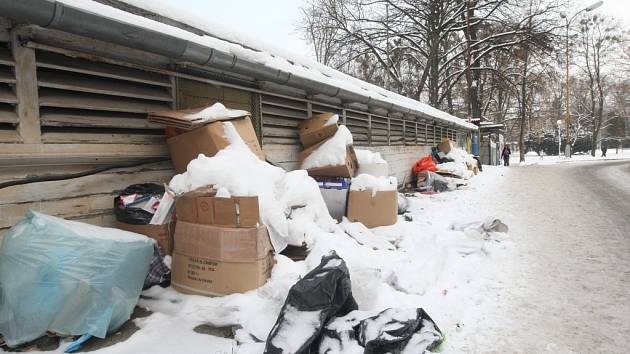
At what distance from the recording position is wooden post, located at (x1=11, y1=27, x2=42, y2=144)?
109 inches

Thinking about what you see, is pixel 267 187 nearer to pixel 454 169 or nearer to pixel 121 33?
pixel 121 33

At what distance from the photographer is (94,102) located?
3256 mm

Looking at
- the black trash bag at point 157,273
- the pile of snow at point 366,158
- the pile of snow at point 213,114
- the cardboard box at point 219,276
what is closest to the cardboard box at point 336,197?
the pile of snow at point 366,158

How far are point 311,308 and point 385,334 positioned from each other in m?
0.45

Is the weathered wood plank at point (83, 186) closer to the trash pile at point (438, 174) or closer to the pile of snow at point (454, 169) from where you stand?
the trash pile at point (438, 174)

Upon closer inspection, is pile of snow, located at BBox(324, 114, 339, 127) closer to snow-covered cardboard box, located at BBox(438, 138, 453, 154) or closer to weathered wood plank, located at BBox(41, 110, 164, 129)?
weathered wood plank, located at BBox(41, 110, 164, 129)

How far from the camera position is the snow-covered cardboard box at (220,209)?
286 centimetres

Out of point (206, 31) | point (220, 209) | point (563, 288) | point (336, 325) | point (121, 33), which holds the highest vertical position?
point (206, 31)

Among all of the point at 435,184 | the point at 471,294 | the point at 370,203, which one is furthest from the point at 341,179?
the point at 435,184

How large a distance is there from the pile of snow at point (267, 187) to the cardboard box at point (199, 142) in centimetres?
10

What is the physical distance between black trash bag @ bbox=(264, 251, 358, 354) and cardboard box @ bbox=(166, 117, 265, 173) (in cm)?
159

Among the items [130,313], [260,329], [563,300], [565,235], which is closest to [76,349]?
[130,313]

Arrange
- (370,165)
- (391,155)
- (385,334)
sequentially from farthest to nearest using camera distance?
(391,155) → (370,165) → (385,334)

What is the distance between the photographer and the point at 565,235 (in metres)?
5.49
